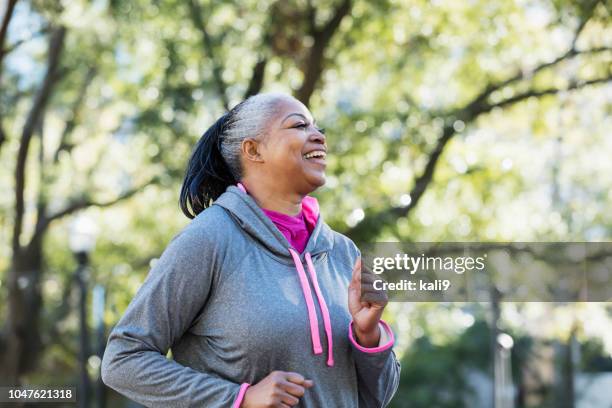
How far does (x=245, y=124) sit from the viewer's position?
8.52ft

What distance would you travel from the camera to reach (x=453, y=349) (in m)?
26.6

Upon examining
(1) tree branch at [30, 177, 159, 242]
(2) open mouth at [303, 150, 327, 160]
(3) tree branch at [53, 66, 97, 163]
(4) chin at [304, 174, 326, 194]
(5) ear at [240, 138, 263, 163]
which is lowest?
(4) chin at [304, 174, 326, 194]

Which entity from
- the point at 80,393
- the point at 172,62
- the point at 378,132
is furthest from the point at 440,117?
the point at 80,393

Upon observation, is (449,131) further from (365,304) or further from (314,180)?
(365,304)

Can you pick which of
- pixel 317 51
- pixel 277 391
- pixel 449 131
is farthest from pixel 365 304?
pixel 449 131

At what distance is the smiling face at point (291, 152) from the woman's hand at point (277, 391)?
20.6 inches

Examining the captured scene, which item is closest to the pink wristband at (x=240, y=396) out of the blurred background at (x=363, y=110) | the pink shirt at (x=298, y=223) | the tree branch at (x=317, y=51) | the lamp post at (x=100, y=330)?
the pink shirt at (x=298, y=223)

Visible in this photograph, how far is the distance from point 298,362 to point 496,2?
10.3m

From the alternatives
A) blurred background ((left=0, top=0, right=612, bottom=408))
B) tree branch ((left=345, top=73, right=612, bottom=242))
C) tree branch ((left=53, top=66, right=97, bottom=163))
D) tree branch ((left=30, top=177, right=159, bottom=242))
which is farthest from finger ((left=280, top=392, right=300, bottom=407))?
tree branch ((left=53, top=66, right=97, bottom=163))

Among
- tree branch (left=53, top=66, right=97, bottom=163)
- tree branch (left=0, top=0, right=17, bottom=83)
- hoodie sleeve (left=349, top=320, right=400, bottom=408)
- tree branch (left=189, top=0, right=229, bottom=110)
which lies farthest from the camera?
tree branch (left=53, top=66, right=97, bottom=163)

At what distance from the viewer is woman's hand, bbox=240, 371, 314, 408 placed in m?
2.16

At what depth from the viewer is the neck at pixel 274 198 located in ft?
8.27

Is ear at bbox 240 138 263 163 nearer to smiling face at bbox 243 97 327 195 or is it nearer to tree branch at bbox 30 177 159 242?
smiling face at bbox 243 97 327 195

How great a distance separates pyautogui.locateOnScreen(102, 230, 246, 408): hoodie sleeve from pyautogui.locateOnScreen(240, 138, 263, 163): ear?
0.31m
